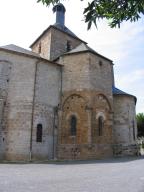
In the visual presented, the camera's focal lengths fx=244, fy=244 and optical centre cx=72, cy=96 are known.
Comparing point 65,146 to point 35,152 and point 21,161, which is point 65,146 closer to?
point 35,152

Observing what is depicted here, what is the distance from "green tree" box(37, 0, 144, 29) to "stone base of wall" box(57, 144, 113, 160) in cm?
1489

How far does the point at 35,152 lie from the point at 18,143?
4.36ft

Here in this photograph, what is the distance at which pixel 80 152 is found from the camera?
17.6 metres

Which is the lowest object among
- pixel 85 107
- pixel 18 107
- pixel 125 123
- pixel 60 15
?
pixel 125 123

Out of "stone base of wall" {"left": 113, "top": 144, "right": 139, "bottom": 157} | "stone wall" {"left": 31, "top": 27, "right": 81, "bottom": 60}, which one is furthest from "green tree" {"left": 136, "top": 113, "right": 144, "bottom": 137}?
"stone wall" {"left": 31, "top": 27, "right": 81, "bottom": 60}

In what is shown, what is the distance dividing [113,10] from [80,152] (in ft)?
49.5

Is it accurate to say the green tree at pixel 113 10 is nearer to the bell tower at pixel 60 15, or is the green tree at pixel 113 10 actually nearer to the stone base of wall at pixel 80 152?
the stone base of wall at pixel 80 152

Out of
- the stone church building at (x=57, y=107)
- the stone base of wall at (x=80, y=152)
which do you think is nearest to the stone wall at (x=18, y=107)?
the stone church building at (x=57, y=107)

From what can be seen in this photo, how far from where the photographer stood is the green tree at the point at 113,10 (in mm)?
3213

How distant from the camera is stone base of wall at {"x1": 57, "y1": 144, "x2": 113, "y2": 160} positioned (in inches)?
691

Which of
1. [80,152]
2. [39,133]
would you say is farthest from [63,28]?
[80,152]

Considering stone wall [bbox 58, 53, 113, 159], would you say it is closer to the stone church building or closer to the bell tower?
the stone church building

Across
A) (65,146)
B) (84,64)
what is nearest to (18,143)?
(65,146)

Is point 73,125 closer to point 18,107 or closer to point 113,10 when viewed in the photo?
point 18,107
